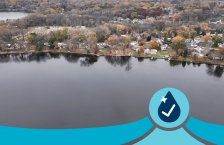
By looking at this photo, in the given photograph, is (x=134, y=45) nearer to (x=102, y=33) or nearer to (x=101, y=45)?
(x=101, y=45)

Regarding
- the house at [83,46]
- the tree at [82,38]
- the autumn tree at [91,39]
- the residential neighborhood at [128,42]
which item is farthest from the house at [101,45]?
the tree at [82,38]

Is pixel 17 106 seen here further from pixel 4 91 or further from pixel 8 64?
pixel 8 64

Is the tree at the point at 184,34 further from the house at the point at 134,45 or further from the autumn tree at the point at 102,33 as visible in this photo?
the autumn tree at the point at 102,33

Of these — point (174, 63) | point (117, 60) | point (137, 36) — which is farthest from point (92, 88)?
point (137, 36)

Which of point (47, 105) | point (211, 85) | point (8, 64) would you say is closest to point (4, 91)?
point (47, 105)

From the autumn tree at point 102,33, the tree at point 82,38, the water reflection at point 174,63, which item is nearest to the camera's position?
the water reflection at point 174,63

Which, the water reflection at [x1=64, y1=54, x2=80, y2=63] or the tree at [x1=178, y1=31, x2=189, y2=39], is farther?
the tree at [x1=178, y1=31, x2=189, y2=39]

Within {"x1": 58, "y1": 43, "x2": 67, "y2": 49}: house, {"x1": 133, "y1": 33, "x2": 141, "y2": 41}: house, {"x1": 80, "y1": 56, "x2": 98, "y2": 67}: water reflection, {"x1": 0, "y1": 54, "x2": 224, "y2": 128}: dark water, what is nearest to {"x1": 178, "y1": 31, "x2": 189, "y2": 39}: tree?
{"x1": 133, "y1": 33, "x2": 141, "y2": 41}: house

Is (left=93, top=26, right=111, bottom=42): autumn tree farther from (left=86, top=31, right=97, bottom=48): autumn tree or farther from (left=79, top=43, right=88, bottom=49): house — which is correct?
(left=79, top=43, right=88, bottom=49): house
